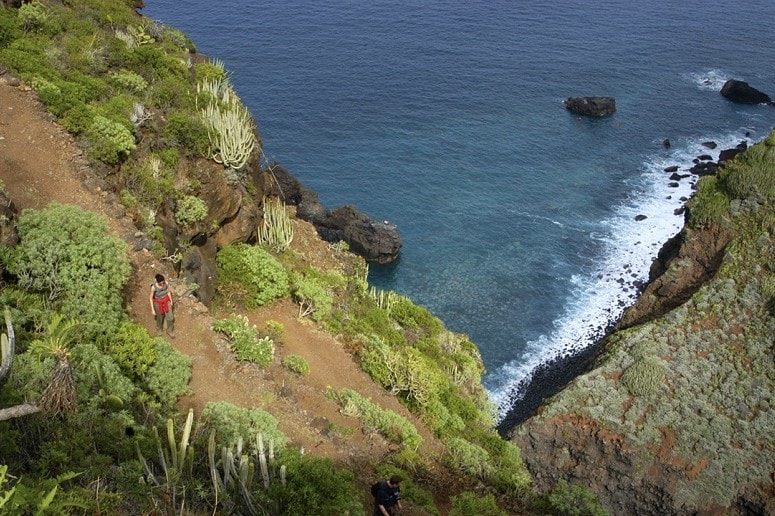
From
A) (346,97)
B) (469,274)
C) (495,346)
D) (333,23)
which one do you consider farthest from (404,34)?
(495,346)

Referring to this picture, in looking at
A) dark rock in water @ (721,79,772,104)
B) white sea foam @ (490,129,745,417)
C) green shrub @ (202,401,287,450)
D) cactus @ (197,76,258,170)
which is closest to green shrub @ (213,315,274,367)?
green shrub @ (202,401,287,450)

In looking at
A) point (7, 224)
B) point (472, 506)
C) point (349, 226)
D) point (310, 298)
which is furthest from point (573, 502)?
point (349, 226)

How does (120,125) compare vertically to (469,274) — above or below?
above

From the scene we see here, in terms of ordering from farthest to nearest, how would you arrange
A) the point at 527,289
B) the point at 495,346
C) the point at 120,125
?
1. the point at 527,289
2. the point at 495,346
3. the point at 120,125

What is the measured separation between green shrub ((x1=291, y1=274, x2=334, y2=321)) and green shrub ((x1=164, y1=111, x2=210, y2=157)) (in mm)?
5675

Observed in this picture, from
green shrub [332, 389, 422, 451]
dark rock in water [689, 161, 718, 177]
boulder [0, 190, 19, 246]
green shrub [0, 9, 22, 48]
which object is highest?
green shrub [0, 9, 22, 48]

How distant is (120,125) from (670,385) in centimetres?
2719

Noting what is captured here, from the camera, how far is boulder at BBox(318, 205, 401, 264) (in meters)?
50.5

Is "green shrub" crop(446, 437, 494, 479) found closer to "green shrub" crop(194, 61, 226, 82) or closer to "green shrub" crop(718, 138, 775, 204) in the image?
"green shrub" crop(194, 61, 226, 82)

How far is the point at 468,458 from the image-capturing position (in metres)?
20.6

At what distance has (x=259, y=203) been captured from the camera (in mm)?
26047

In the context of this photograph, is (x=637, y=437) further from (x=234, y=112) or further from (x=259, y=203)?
(x=234, y=112)

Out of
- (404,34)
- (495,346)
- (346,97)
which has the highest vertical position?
(404,34)

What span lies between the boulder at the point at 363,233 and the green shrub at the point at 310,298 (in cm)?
2650
